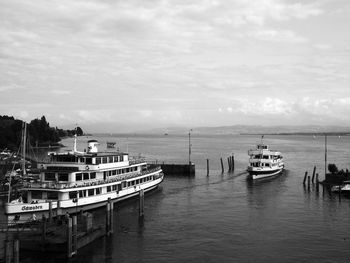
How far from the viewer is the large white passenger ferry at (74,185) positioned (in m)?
45.9

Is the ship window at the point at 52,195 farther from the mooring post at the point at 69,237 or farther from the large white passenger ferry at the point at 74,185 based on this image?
the mooring post at the point at 69,237

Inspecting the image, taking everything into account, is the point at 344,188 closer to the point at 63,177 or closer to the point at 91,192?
the point at 91,192

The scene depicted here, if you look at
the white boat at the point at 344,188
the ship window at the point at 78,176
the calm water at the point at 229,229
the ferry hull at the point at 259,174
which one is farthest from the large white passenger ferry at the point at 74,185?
the white boat at the point at 344,188

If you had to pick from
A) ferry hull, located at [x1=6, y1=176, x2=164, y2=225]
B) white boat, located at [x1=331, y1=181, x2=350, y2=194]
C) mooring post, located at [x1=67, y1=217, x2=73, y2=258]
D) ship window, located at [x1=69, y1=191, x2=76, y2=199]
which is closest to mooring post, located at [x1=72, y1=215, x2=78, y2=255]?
mooring post, located at [x1=67, y1=217, x2=73, y2=258]

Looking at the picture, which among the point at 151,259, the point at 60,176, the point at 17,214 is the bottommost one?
the point at 151,259

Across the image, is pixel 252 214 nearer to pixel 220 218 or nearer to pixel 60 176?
pixel 220 218

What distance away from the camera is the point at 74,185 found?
5056cm

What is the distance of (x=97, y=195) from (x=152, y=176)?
19924mm

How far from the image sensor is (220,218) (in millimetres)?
52750

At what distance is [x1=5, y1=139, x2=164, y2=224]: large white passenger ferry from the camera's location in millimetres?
45906

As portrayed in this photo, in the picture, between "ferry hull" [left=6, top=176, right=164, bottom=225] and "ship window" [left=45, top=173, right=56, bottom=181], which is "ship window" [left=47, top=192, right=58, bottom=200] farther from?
"ship window" [left=45, top=173, right=56, bottom=181]

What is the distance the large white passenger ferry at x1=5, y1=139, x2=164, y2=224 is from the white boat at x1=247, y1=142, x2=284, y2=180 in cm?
3342

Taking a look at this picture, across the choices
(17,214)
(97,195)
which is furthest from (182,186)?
(17,214)

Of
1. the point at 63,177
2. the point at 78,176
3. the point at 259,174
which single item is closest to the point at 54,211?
the point at 63,177
